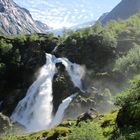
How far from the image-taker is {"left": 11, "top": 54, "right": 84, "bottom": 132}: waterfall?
12181 centimetres

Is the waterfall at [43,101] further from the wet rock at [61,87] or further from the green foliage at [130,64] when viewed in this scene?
the green foliage at [130,64]

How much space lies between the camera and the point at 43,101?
13125 cm

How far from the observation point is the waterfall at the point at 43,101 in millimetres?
121812

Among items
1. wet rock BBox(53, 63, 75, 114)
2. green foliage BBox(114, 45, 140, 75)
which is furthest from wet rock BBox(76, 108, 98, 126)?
green foliage BBox(114, 45, 140, 75)

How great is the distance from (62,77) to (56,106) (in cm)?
1364

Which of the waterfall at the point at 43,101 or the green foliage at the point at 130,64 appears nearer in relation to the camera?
the waterfall at the point at 43,101

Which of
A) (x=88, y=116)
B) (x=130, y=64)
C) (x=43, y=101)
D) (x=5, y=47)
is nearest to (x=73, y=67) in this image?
(x=43, y=101)

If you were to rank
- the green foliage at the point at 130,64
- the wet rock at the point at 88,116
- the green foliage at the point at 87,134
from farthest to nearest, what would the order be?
the green foliage at the point at 130,64, the wet rock at the point at 88,116, the green foliage at the point at 87,134

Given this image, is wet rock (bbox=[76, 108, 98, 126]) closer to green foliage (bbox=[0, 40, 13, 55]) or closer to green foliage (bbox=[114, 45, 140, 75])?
green foliage (bbox=[114, 45, 140, 75])

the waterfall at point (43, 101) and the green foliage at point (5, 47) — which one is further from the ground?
the green foliage at point (5, 47)

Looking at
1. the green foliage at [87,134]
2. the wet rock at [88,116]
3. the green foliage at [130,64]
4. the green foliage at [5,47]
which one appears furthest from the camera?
the green foliage at [5,47]

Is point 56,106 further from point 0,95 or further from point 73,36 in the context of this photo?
point 73,36

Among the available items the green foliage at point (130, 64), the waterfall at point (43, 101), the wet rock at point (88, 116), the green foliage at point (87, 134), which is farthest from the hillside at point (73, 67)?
the green foliage at point (87, 134)

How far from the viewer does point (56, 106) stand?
5034 inches
